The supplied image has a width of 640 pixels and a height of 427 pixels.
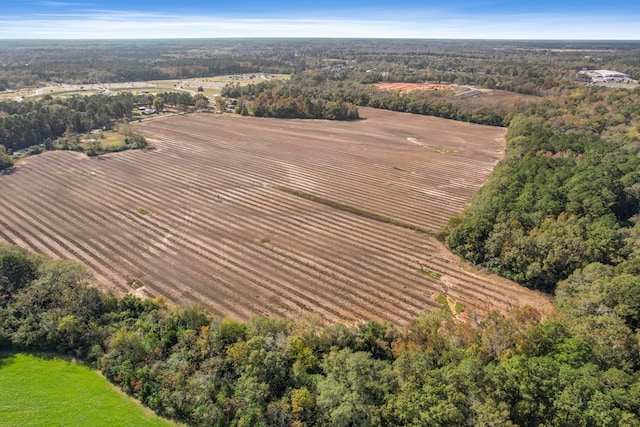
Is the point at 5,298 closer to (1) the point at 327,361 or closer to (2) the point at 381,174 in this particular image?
(1) the point at 327,361

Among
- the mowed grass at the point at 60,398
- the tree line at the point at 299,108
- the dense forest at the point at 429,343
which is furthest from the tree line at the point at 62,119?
the mowed grass at the point at 60,398

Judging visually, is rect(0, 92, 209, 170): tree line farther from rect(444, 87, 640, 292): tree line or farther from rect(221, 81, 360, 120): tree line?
rect(444, 87, 640, 292): tree line

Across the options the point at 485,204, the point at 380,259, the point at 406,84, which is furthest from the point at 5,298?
the point at 406,84

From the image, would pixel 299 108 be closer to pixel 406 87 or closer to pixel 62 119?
pixel 406 87

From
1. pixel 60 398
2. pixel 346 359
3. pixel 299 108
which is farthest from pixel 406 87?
pixel 60 398

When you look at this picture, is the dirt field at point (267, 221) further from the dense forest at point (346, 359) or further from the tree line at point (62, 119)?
the tree line at point (62, 119)
